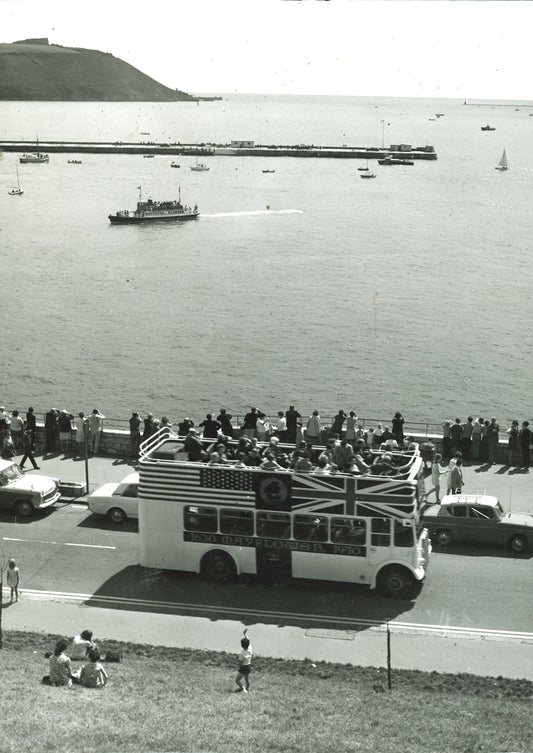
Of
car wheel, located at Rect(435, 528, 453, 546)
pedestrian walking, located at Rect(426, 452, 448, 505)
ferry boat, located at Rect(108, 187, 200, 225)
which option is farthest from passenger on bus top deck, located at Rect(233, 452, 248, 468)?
ferry boat, located at Rect(108, 187, 200, 225)

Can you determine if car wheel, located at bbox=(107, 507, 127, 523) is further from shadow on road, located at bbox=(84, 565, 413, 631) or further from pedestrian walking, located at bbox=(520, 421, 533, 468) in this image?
pedestrian walking, located at bbox=(520, 421, 533, 468)

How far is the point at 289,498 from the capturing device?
20938 mm

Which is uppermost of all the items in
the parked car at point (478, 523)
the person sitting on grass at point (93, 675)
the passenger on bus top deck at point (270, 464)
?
the passenger on bus top deck at point (270, 464)

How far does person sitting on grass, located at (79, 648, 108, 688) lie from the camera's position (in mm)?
16703

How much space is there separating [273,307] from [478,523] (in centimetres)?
5746

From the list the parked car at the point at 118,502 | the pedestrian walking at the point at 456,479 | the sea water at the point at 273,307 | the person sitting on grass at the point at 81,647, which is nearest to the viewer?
the person sitting on grass at the point at 81,647

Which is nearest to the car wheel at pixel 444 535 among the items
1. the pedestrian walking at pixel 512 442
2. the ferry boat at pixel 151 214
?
the pedestrian walking at pixel 512 442

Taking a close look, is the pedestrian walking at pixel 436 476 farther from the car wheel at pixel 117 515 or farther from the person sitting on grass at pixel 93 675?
the person sitting on grass at pixel 93 675

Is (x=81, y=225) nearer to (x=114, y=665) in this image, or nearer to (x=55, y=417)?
(x=55, y=417)

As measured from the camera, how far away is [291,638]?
63.3ft

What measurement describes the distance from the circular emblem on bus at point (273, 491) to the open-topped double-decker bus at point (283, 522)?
2 cm

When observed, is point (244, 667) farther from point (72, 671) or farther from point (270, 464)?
point (270, 464)

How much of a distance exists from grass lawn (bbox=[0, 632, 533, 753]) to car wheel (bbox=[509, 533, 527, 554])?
604 centimetres

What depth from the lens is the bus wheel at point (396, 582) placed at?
20.8m
